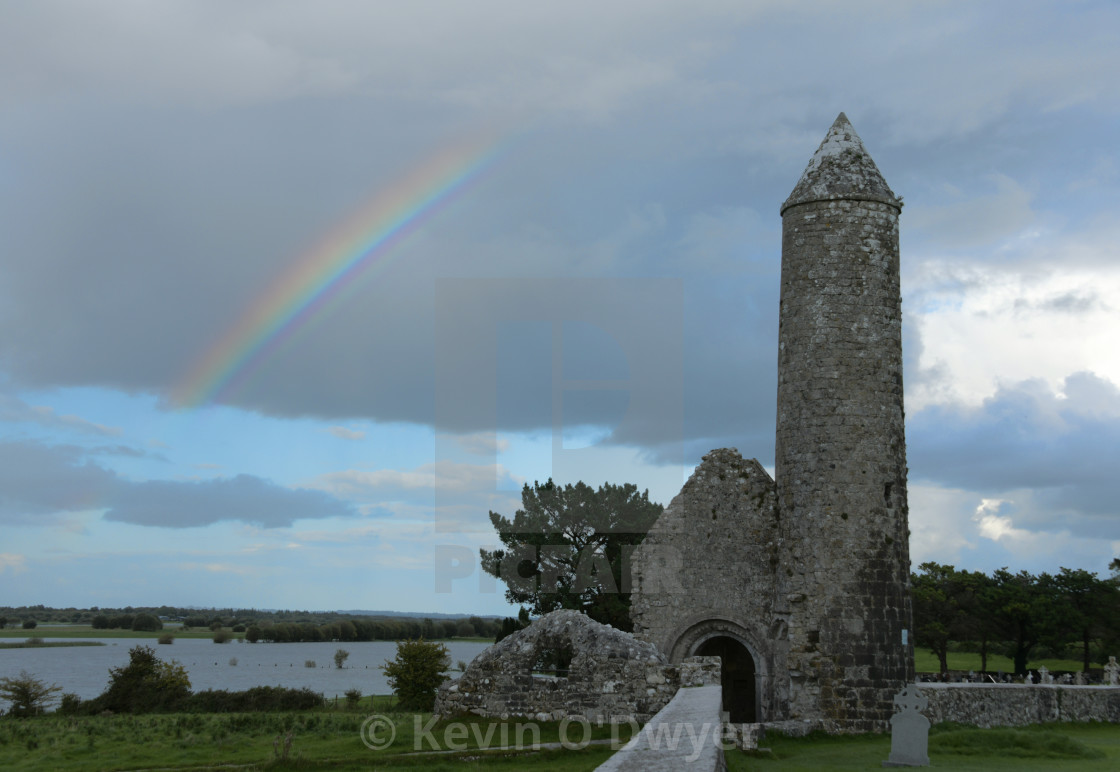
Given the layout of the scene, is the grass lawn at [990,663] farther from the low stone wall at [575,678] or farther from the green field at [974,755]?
the low stone wall at [575,678]

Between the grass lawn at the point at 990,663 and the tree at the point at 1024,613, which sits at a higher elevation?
the tree at the point at 1024,613

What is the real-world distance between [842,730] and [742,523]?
5.39 meters

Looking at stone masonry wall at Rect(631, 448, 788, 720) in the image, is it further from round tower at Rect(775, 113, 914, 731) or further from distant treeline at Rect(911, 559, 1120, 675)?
distant treeline at Rect(911, 559, 1120, 675)

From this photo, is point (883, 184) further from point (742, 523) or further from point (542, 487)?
point (542, 487)

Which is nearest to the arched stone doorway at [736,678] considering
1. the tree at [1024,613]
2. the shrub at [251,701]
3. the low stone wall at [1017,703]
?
the low stone wall at [1017,703]

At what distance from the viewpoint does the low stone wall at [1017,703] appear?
1927 cm

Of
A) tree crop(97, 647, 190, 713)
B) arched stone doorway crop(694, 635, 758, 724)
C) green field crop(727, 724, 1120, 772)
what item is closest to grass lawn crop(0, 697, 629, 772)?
green field crop(727, 724, 1120, 772)

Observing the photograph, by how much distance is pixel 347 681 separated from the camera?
229 ft

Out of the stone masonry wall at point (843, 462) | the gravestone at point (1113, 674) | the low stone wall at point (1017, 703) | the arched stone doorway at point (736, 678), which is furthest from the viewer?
the gravestone at point (1113, 674)

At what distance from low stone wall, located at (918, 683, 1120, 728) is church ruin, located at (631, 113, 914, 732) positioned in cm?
101

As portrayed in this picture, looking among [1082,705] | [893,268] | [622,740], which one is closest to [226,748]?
[622,740]

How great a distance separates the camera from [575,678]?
48.4 ft

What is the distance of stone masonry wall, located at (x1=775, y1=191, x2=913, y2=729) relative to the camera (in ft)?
65.2

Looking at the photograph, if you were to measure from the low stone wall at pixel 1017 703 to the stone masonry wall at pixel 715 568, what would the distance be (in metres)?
3.79
